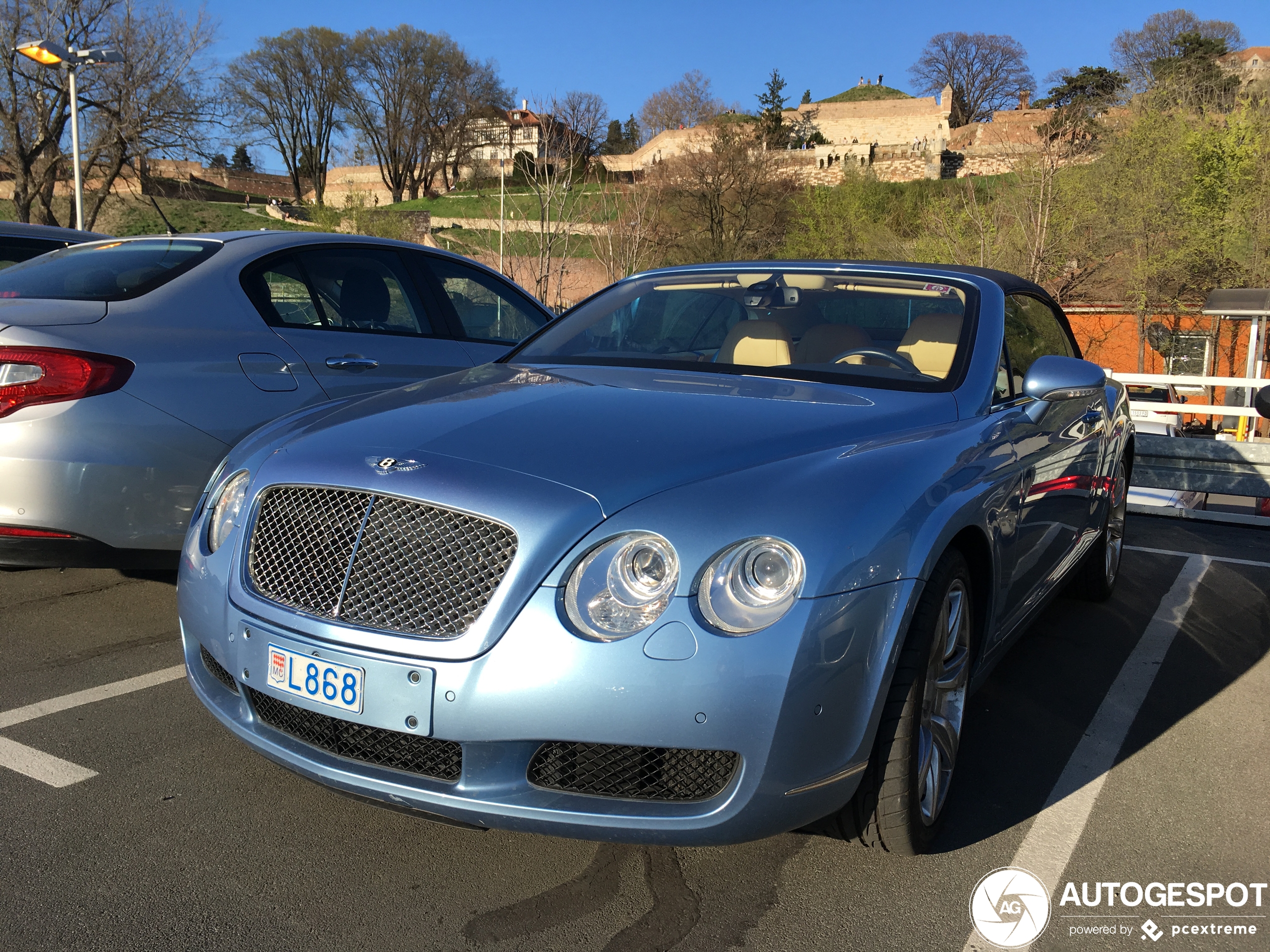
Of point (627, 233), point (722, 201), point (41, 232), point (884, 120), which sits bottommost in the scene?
point (41, 232)

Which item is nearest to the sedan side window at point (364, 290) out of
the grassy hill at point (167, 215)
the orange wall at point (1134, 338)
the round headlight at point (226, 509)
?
the round headlight at point (226, 509)

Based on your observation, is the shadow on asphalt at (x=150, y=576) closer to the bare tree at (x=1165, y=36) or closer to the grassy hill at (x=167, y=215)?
the grassy hill at (x=167, y=215)

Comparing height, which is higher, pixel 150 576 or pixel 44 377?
pixel 44 377

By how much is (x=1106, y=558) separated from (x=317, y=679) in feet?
13.3

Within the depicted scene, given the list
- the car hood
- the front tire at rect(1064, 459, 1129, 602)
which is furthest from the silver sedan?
the front tire at rect(1064, 459, 1129, 602)

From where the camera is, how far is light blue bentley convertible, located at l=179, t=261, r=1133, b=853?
205cm

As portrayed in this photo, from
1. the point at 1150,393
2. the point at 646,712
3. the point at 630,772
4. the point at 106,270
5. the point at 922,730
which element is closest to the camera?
the point at 646,712

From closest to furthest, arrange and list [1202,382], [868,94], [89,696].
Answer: [89,696] → [1202,382] → [868,94]

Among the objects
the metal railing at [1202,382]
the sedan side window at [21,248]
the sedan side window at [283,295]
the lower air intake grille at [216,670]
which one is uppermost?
the sedan side window at [21,248]

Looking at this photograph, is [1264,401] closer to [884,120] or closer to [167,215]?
[167,215]

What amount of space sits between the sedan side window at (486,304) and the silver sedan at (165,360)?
0.56ft

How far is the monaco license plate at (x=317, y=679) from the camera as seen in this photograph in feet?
7.17

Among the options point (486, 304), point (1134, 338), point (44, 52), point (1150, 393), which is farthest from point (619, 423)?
point (1134, 338)

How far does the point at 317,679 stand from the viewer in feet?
7.36
